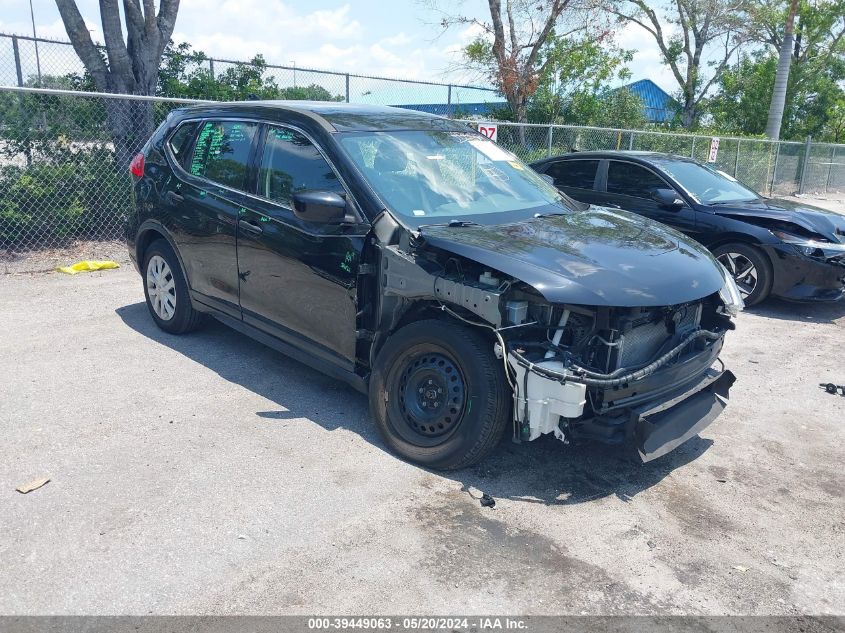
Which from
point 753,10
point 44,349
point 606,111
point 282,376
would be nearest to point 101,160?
point 44,349

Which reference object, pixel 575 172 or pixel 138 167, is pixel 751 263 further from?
pixel 138 167

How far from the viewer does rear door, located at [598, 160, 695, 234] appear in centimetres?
816

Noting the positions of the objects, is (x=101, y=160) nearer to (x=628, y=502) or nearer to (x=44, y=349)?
(x=44, y=349)

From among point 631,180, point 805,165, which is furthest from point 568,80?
point 631,180

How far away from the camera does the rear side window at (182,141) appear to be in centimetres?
569

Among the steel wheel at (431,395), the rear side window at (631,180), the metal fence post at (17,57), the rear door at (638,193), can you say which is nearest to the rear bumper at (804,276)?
the rear door at (638,193)

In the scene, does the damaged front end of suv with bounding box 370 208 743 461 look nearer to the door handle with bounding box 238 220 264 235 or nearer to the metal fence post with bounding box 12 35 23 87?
the door handle with bounding box 238 220 264 235

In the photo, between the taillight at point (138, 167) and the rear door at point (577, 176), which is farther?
the rear door at point (577, 176)

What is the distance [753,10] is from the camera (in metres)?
30.7

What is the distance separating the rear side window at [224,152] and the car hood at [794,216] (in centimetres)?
535

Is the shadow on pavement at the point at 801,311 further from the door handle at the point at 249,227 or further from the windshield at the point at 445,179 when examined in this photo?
the door handle at the point at 249,227

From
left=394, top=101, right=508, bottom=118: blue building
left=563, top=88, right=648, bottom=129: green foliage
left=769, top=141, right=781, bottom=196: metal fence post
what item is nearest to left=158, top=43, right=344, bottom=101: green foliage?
left=394, top=101, right=508, bottom=118: blue building

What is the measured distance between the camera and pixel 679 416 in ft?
12.9

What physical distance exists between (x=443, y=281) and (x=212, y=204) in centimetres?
227
